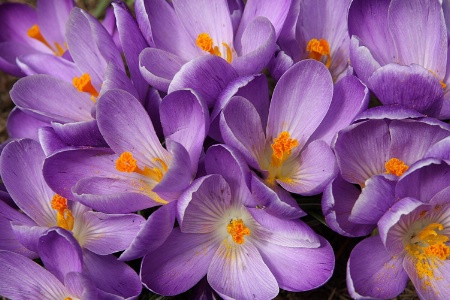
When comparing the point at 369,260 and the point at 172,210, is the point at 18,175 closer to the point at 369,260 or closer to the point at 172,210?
the point at 172,210

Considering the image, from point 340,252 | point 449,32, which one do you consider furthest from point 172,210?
point 449,32

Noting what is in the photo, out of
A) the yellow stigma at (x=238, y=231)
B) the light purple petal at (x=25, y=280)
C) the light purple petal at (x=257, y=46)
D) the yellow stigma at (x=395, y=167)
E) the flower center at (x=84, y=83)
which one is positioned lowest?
the light purple petal at (x=25, y=280)

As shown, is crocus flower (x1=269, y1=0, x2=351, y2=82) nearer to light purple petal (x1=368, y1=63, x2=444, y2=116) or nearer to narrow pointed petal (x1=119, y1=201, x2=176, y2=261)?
light purple petal (x1=368, y1=63, x2=444, y2=116)

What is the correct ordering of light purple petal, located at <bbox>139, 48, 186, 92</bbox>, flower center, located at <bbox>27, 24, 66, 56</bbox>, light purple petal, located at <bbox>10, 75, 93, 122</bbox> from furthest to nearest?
1. flower center, located at <bbox>27, 24, 66, 56</bbox>
2. light purple petal, located at <bbox>10, 75, 93, 122</bbox>
3. light purple petal, located at <bbox>139, 48, 186, 92</bbox>

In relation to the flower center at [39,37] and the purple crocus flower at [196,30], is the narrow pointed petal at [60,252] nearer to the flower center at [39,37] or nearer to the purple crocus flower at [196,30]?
the purple crocus flower at [196,30]

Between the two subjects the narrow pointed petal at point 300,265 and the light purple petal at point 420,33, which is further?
the light purple petal at point 420,33

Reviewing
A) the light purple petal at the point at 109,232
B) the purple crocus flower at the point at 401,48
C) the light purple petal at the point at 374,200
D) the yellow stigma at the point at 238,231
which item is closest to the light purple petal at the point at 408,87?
the purple crocus flower at the point at 401,48

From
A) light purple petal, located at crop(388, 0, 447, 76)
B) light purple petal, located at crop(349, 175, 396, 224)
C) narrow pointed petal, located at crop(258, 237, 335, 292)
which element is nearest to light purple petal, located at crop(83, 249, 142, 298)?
narrow pointed petal, located at crop(258, 237, 335, 292)
